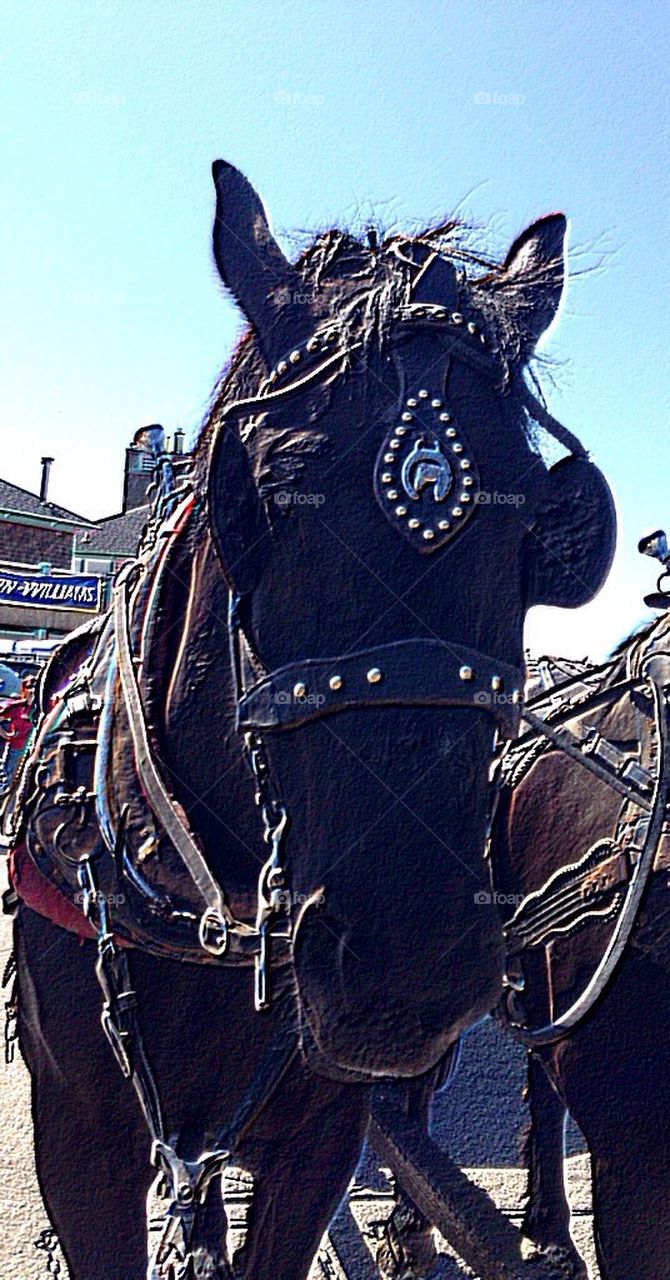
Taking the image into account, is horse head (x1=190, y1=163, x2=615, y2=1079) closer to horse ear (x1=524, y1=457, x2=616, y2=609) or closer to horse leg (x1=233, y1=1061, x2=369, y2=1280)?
horse ear (x1=524, y1=457, x2=616, y2=609)

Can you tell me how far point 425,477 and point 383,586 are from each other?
18cm

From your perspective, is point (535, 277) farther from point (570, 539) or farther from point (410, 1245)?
point (410, 1245)

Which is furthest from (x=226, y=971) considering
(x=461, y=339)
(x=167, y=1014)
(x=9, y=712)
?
(x=9, y=712)

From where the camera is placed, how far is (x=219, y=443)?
5.46ft

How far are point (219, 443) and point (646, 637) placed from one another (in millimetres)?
1193

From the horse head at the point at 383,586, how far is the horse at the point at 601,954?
0.38 meters

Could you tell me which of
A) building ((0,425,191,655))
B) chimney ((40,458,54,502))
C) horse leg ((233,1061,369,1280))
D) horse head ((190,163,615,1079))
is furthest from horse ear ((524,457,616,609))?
chimney ((40,458,54,502))

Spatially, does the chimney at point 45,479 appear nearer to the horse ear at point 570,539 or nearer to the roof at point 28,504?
the roof at point 28,504

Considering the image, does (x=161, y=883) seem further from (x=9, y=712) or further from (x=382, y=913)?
(x=9, y=712)

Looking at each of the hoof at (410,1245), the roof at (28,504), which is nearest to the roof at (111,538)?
the roof at (28,504)

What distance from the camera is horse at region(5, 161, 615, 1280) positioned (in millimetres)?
1651

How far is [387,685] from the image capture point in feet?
5.39

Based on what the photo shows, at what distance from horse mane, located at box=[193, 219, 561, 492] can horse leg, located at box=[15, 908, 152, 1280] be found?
0.95m

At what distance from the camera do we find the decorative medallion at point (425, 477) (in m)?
1.68
